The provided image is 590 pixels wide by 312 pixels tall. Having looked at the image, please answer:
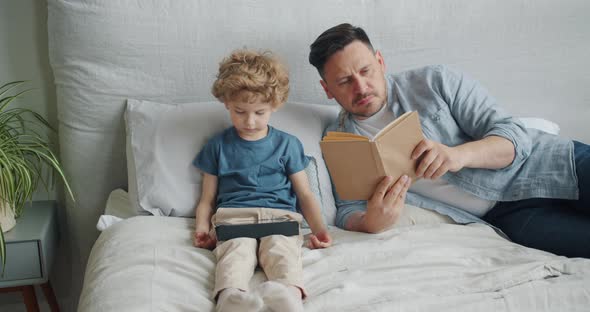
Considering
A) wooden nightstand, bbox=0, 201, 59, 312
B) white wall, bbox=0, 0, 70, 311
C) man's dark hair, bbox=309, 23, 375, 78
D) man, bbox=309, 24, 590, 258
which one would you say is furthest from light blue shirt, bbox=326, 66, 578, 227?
white wall, bbox=0, 0, 70, 311

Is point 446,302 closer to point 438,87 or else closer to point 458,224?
point 458,224

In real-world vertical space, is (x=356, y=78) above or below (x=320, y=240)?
above

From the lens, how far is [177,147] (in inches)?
64.7

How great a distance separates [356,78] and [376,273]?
0.58m

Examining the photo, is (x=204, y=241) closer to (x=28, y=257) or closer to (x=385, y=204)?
(x=385, y=204)

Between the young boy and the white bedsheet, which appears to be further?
the young boy

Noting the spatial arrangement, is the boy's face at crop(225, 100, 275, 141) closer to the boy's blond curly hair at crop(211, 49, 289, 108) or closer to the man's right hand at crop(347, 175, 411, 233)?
the boy's blond curly hair at crop(211, 49, 289, 108)

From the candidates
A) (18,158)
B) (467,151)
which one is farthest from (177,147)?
(467,151)

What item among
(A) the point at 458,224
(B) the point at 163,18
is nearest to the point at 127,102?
(B) the point at 163,18

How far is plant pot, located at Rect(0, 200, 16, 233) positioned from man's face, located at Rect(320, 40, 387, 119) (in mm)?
994

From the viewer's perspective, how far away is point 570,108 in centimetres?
214

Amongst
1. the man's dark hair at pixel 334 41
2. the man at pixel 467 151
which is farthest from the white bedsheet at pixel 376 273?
the man's dark hair at pixel 334 41

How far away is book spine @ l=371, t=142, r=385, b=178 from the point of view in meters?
1.28

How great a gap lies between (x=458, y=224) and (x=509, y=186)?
0.60ft
